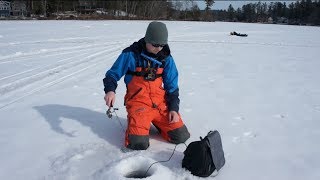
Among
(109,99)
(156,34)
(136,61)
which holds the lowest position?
(109,99)

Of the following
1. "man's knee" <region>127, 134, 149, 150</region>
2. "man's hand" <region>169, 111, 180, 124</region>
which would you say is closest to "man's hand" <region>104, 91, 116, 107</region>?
"man's knee" <region>127, 134, 149, 150</region>

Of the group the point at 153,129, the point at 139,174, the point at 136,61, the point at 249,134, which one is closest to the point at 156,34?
the point at 136,61

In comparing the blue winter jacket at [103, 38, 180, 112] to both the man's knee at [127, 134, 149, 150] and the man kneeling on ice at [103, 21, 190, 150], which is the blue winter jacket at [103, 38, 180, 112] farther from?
the man's knee at [127, 134, 149, 150]

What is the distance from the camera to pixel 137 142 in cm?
319

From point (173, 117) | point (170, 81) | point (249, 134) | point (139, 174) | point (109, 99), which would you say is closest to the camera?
point (139, 174)

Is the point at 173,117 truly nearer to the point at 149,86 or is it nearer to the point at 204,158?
the point at 149,86

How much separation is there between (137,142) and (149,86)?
23.0 inches

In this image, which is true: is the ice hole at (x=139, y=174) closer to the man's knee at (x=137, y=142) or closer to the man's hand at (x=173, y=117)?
the man's knee at (x=137, y=142)

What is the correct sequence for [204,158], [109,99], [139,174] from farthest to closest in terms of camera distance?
[109,99], [139,174], [204,158]

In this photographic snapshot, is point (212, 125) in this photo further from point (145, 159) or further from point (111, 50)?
point (111, 50)

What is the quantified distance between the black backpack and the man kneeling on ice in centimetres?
55

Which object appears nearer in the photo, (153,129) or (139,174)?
(139,174)

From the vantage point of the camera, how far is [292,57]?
394 inches

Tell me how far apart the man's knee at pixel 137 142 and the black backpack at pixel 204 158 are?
46 cm
